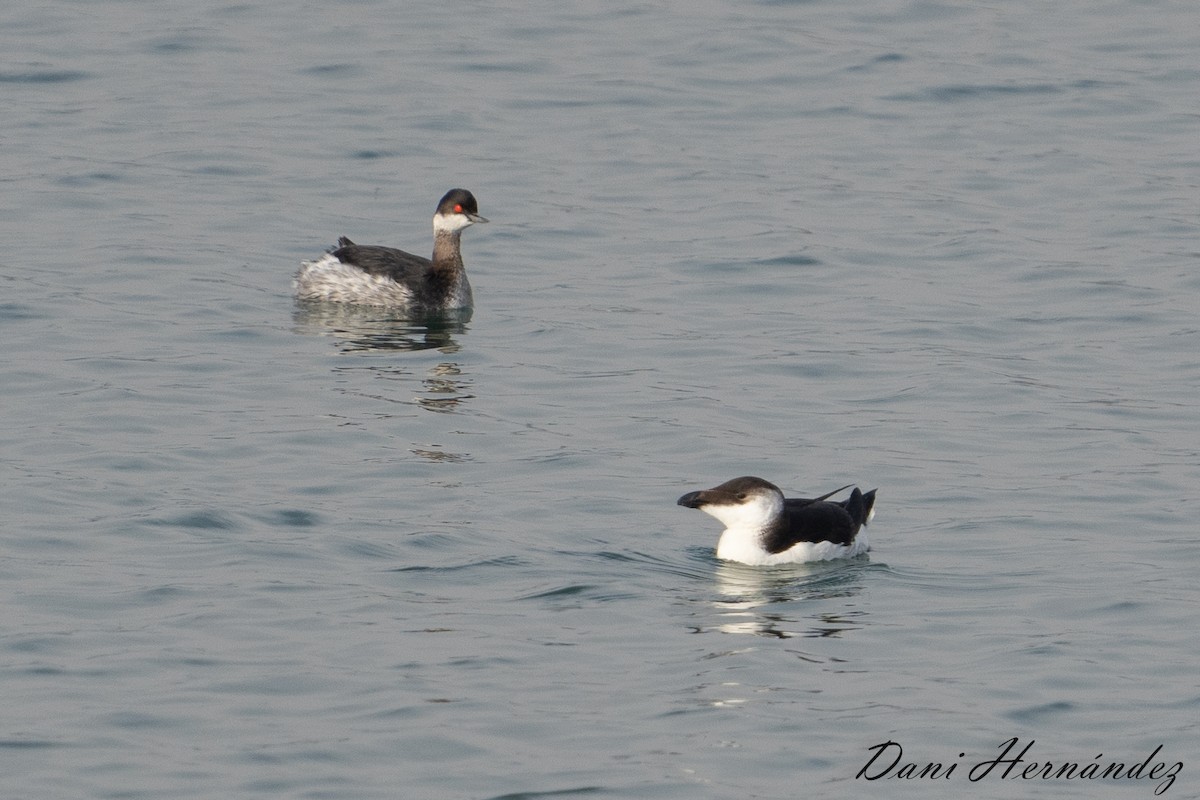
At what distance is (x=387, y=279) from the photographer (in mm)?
21625

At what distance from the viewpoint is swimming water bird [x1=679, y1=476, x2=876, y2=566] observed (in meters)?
13.4

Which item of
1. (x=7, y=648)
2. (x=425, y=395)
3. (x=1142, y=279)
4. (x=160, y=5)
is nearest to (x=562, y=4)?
(x=160, y=5)

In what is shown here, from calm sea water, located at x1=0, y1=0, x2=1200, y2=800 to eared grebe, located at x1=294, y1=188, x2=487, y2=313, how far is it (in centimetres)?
34

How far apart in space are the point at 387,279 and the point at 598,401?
4796mm

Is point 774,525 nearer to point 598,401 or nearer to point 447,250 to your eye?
point 598,401

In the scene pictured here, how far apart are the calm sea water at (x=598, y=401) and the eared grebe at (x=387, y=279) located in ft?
1.12

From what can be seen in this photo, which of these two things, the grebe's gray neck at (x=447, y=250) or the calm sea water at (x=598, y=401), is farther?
the grebe's gray neck at (x=447, y=250)

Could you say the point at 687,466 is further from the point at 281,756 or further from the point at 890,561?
the point at 281,756

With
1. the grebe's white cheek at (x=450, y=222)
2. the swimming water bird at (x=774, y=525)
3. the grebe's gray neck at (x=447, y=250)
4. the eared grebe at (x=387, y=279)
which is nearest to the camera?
the swimming water bird at (x=774, y=525)

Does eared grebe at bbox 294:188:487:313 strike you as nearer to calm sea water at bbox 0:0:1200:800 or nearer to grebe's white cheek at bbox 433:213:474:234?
grebe's white cheek at bbox 433:213:474:234

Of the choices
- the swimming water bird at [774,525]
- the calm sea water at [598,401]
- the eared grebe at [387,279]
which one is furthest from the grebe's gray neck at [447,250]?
the swimming water bird at [774,525]

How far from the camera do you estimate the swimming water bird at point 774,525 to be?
13414mm

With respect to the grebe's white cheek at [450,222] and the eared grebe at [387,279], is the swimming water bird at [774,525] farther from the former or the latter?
the grebe's white cheek at [450,222]

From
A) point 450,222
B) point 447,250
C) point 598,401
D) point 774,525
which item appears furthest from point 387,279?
point 774,525
